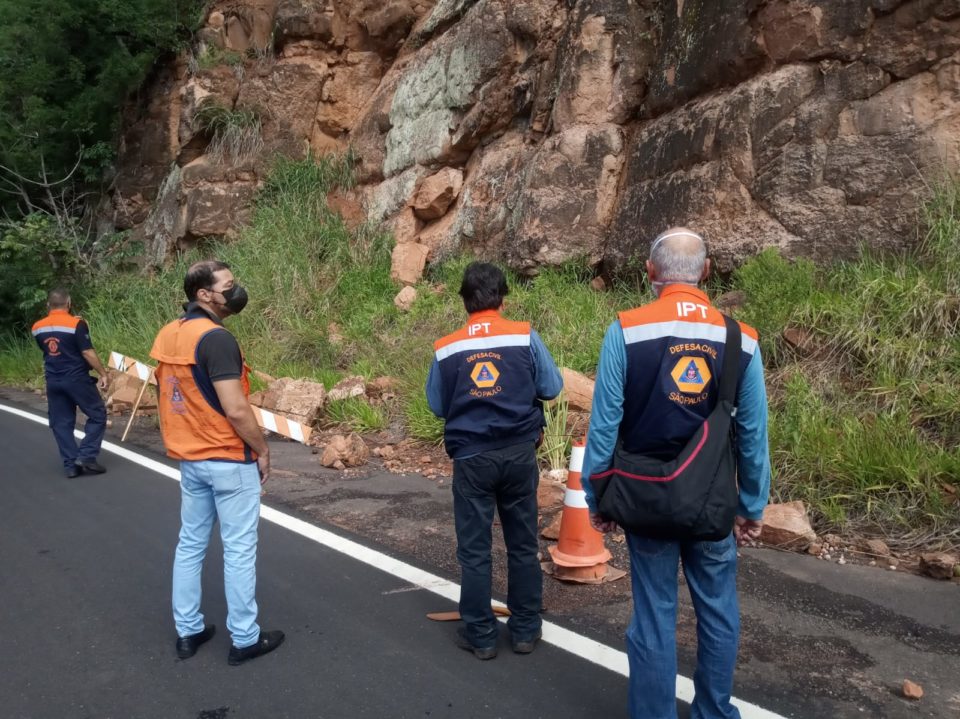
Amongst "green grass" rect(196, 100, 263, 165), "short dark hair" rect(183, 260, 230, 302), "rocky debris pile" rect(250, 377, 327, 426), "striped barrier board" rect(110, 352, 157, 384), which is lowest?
"rocky debris pile" rect(250, 377, 327, 426)

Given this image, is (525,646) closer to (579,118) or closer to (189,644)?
(189,644)

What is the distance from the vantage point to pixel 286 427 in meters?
8.51

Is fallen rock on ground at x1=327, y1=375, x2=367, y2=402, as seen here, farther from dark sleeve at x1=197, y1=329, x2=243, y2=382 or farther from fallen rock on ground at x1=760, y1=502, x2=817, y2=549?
dark sleeve at x1=197, y1=329, x2=243, y2=382

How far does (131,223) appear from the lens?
19797 millimetres

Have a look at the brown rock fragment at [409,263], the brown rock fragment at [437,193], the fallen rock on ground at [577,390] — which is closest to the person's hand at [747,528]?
the fallen rock on ground at [577,390]

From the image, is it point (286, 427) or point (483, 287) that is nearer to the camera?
point (483, 287)

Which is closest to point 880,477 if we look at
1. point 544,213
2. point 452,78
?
point 544,213

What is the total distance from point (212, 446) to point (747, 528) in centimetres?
246

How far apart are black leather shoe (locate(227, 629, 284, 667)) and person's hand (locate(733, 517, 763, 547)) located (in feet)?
7.79

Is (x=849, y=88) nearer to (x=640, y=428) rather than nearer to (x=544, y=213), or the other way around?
(x=544, y=213)

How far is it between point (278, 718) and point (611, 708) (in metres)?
1.44

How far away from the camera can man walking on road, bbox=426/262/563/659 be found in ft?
13.1

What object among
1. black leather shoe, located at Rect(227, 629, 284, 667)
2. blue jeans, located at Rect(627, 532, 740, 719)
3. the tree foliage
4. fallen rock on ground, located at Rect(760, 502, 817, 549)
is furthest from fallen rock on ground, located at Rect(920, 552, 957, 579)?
the tree foliage

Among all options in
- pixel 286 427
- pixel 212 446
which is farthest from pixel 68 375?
pixel 212 446
